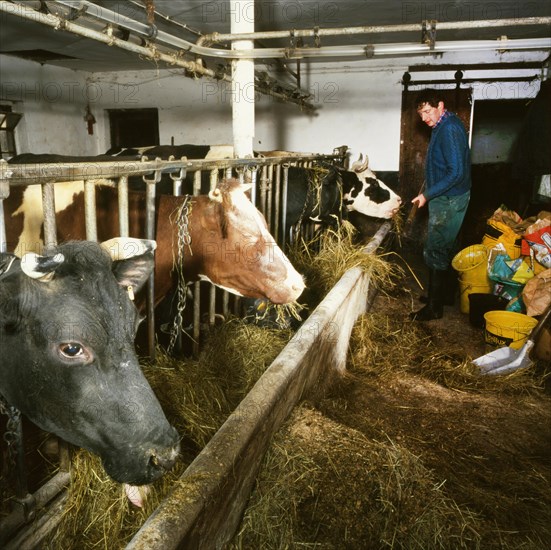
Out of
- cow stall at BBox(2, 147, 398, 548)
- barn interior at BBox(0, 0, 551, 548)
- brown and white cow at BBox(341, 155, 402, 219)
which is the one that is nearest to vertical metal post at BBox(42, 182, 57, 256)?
cow stall at BBox(2, 147, 398, 548)

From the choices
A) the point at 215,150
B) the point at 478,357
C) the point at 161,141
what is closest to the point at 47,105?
the point at 161,141

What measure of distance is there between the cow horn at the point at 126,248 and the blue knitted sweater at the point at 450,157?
12.7 ft

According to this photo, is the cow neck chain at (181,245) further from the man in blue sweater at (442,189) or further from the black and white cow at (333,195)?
the man in blue sweater at (442,189)

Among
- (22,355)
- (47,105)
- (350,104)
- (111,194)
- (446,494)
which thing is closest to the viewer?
(22,355)

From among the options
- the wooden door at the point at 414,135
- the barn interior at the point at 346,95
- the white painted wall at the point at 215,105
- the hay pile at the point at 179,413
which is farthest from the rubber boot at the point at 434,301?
the white painted wall at the point at 215,105

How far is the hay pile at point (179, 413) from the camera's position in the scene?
201cm

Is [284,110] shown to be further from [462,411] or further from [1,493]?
[1,493]

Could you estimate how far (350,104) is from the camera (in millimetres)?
9203

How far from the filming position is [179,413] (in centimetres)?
256

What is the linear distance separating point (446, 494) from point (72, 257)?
6.30 ft

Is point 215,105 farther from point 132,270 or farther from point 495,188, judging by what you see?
point 132,270

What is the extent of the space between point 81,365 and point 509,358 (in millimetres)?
3601

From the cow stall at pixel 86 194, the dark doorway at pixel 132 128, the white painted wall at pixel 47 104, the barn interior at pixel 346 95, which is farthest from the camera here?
the dark doorway at pixel 132 128

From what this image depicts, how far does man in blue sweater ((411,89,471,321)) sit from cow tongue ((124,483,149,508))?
3.71 metres
